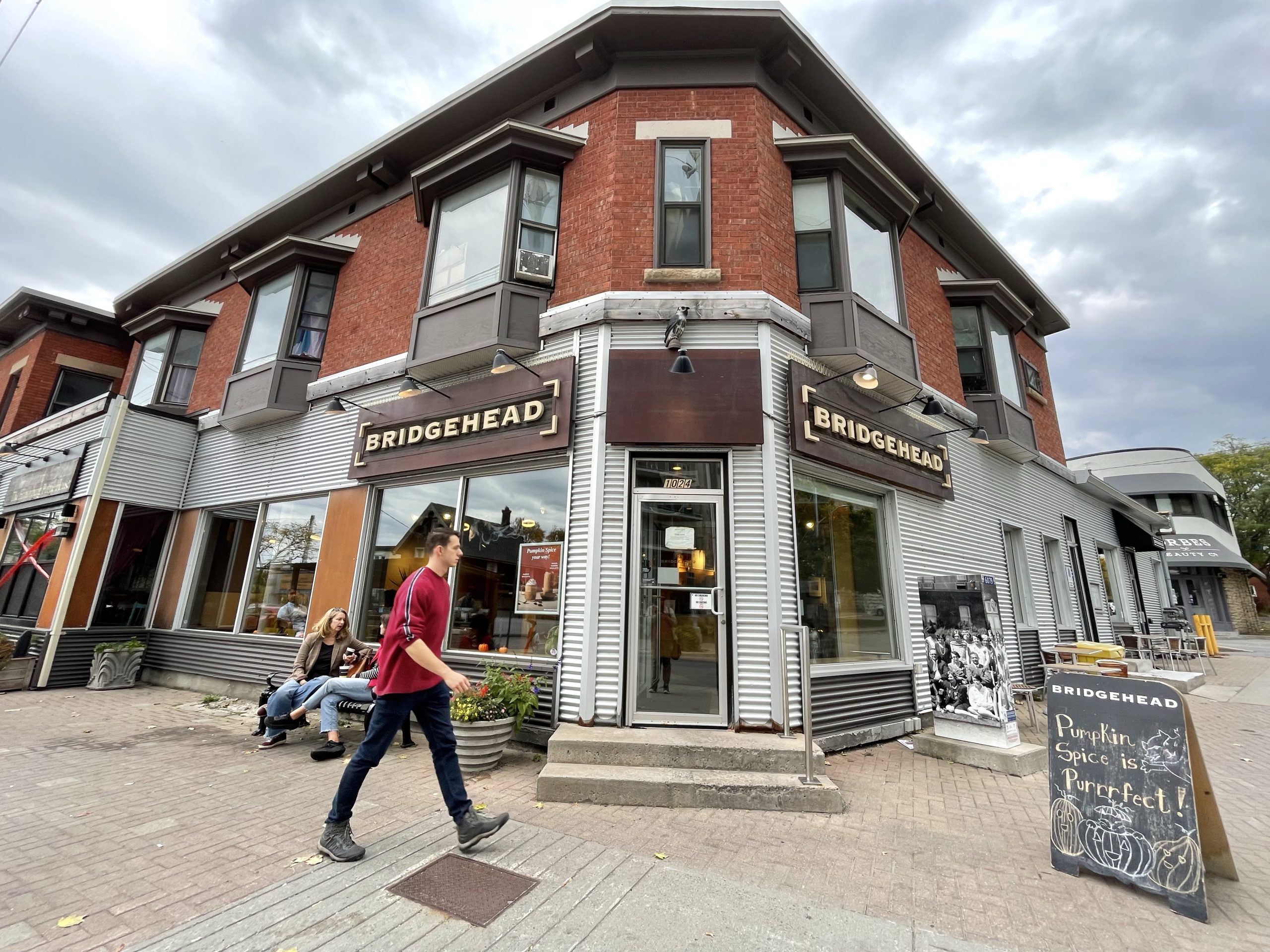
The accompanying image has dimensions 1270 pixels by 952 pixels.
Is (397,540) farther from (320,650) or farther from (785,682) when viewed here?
(785,682)

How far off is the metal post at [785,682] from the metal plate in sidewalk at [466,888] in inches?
111

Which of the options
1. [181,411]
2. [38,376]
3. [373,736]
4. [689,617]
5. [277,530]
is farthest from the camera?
[38,376]

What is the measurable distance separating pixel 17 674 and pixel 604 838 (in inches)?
435

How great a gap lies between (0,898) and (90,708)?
6.66m

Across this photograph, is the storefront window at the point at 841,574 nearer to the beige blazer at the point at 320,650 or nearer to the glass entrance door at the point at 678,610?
the glass entrance door at the point at 678,610

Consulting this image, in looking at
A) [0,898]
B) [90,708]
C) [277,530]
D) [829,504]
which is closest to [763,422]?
[829,504]

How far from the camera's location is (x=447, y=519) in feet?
25.0

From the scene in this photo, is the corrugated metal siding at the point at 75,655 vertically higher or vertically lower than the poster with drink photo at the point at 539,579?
lower

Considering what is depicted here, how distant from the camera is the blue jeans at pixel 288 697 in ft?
19.9

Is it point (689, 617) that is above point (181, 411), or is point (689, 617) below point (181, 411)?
below

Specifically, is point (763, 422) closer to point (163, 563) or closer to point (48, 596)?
point (163, 563)

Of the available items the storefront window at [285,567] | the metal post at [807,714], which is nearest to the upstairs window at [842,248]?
the metal post at [807,714]

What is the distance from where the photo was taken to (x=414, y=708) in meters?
3.46

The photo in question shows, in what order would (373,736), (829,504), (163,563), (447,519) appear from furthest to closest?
(163,563) → (447,519) → (829,504) → (373,736)
